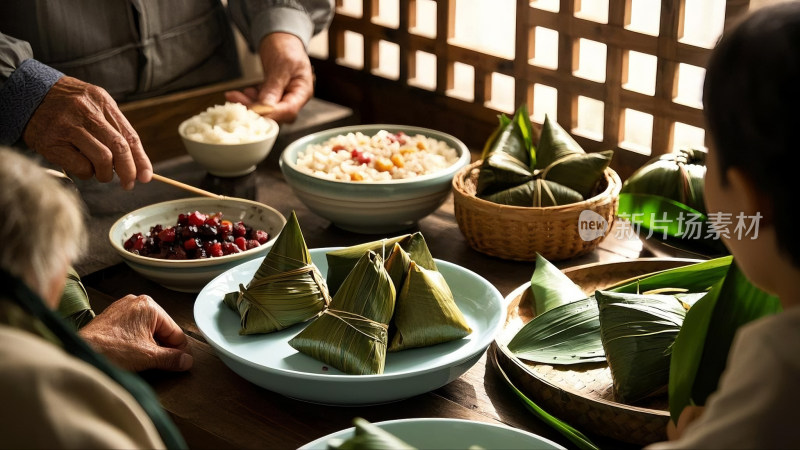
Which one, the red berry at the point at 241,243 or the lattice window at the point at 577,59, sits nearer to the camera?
the red berry at the point at 241,243

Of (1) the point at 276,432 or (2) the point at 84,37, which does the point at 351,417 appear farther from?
(2) the point at 84,37

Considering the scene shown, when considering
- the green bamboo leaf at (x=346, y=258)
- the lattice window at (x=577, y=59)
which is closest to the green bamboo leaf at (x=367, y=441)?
the green bamboo leaf at (x=346, y=258)

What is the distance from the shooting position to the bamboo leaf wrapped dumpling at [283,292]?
163 cm

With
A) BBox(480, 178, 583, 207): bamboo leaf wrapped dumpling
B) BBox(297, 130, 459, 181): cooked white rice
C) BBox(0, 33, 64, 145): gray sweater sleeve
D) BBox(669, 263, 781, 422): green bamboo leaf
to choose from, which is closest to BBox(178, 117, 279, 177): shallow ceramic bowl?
BBox(297, 130, 459, 181): cooked white rice

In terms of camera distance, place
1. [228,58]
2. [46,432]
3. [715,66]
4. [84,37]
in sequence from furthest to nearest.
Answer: [228,58] < [84,37] < [715,66] < [46,432]

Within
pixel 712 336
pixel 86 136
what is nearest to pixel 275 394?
pixel 712 336

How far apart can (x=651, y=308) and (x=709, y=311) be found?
21cm

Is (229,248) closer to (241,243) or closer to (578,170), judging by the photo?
(241,243)

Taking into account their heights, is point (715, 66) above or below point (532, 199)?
above

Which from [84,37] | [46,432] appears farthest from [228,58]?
[46,432]

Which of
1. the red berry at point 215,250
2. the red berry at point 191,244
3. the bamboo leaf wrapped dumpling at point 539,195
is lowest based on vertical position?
the red berry at point 215,250

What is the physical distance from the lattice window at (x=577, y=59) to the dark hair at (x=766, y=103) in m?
1.10

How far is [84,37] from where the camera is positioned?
2.59m

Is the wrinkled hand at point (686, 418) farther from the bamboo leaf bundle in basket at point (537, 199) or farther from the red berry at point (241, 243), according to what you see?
the red berry at point (241, 243)
